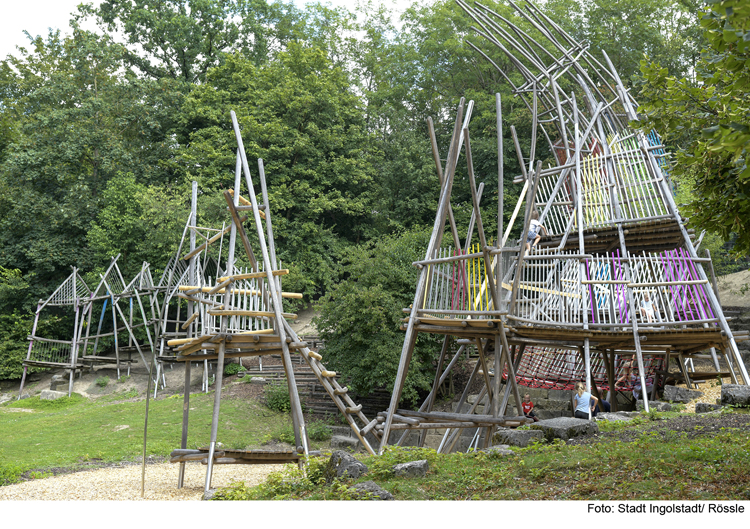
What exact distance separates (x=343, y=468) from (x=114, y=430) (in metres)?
10.4

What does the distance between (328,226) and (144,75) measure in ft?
44.5

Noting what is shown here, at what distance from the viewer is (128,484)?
8.76m

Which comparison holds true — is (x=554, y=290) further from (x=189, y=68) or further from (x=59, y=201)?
(x=189, y=68)

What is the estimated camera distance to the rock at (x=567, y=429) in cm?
757

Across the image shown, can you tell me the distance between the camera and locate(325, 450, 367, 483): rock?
6.04 metres

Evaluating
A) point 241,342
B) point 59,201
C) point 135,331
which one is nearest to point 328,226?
point 135,331

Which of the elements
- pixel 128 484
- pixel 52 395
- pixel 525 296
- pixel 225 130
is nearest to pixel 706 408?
pixel 525 296

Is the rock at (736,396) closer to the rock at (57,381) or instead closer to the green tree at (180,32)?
the rock at (57,381)

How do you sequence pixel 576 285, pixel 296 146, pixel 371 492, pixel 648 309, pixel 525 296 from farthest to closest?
pixel 296 146 → pixel 525 296 → pixel 576 285 → pixel 648 309 → pixel 371 492

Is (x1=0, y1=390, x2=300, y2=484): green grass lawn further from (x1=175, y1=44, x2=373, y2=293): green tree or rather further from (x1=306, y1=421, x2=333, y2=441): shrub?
(x1=175, y1=44, x2=373, y2=293): green tree

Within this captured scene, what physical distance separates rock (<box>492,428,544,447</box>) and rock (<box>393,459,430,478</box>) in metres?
1.65

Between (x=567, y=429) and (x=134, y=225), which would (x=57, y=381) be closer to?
(x=134, y=225)

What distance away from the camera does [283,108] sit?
2925 centimetres

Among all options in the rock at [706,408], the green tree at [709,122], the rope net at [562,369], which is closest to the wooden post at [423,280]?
the green tree at [709,122]
